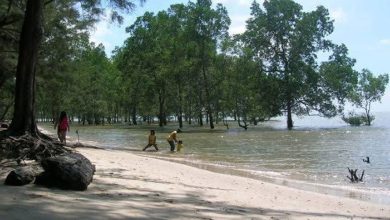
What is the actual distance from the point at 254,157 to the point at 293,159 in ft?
7.07

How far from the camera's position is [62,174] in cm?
920

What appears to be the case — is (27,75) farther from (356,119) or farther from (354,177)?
(356,119)

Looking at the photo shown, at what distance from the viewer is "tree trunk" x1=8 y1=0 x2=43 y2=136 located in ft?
43.5

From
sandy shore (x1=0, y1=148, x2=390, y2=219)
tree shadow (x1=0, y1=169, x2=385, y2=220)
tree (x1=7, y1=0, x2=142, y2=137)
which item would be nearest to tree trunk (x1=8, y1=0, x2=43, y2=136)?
tree (x1=7, y1=0, x2=142, y2=137)

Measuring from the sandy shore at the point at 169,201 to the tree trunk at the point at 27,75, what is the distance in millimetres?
2450

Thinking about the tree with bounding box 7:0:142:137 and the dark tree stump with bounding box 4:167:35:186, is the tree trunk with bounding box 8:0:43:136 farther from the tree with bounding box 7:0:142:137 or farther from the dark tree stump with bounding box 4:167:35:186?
the dark tree stump with bounding box 4:167:35:186

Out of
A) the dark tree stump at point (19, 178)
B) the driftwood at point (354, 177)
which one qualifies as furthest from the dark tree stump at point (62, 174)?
the driftwood at point (354, 177)

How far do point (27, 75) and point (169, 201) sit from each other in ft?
21.3

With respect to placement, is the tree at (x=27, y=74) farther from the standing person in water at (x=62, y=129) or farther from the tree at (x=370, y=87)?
the tree at (x=370, y=87)

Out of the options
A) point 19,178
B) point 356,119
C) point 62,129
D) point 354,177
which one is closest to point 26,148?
point 19,178

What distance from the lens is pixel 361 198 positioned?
13.8 metres

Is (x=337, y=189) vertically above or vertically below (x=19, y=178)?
below

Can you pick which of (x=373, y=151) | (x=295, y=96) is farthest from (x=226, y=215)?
(x=295, y=96)

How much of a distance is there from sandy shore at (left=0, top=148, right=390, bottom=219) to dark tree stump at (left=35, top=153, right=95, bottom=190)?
230mm
